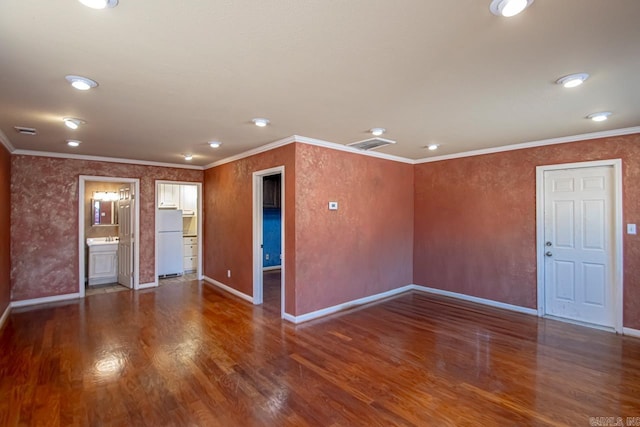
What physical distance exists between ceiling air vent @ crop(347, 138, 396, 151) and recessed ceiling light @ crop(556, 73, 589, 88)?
7.02 ft

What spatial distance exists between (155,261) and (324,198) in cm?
384

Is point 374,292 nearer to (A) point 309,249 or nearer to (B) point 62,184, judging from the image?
(A) point 309,249

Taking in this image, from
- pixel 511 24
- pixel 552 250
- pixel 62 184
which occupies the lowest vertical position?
pixel 552 250

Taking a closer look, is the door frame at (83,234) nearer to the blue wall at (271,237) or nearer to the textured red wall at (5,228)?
the textured red wall at (5,228)

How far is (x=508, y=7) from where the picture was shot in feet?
5.06

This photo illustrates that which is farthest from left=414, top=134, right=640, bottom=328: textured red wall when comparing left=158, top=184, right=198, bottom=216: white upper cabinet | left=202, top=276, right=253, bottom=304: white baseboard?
left=158, top=184, right=198, bottom=216: white upper cabinet

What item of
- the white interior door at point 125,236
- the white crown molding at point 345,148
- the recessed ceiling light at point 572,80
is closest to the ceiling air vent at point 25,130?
the white interior door at point 125,236

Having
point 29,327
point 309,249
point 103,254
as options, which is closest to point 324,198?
point 309,249

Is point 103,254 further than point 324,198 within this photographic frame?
Yes

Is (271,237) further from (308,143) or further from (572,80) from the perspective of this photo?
(572,80)

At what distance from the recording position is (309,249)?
4340mm

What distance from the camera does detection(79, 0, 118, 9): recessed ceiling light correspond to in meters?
1.49

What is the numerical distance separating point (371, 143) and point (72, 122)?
350 cm

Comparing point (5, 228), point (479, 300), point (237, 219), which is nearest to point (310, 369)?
point (237, 219)
